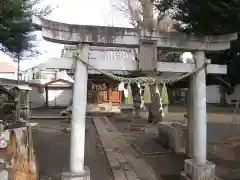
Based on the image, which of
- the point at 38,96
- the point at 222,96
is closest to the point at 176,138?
the point at 222,96

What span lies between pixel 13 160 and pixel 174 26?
544cm

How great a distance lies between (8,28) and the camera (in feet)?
43.4

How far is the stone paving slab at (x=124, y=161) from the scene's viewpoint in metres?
8.08

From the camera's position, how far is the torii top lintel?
20.7 feet

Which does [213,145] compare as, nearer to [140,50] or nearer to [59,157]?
[59,157]

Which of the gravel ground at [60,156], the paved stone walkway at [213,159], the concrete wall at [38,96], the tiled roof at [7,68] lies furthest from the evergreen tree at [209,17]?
the tiled roof at [7,68]

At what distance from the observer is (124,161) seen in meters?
9.52

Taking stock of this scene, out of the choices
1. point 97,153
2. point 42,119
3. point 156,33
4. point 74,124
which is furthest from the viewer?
point 42,119

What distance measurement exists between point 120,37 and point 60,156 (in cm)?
544

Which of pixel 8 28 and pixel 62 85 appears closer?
pixel 8 28

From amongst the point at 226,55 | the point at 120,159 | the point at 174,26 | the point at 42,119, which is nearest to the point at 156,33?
the point at 174,26

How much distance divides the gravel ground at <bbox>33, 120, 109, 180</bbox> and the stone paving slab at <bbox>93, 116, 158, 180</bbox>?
253 mm

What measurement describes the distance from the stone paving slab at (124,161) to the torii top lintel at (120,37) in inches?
132

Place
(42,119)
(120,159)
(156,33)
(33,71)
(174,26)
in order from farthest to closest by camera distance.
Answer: (33,71)
(42,119)
(120,159)
(174,26)
(156,33)
